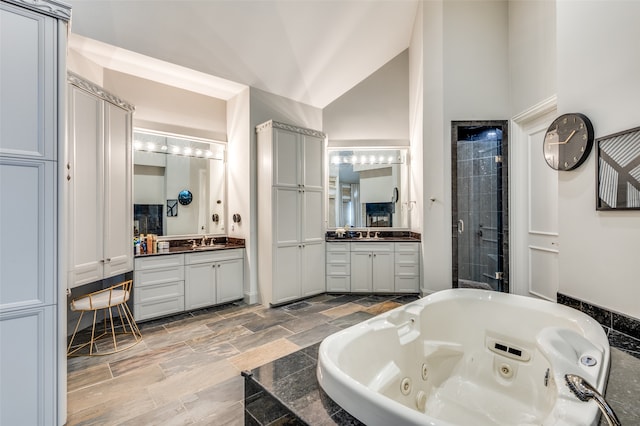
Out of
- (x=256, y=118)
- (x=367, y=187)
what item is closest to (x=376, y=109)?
(x=367, y=187)

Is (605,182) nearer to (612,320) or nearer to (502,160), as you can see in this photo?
(612,320)

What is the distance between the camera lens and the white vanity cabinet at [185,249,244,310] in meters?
3.59

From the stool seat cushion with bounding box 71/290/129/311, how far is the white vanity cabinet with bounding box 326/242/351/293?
2553 mm

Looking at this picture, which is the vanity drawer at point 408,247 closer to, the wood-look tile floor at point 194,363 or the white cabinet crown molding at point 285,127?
the wood-look tile floor at point 194,363

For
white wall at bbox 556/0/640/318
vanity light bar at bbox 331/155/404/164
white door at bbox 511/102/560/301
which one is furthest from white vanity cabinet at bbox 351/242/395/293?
white wall at bbox 556/0/640/318

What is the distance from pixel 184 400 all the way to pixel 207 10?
341 cm

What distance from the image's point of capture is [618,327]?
1.77 metres

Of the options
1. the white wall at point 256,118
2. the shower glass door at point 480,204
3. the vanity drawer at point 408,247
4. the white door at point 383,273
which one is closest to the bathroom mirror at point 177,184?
the white wall at point 256,118

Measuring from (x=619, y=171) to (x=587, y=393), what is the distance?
53.7 inches

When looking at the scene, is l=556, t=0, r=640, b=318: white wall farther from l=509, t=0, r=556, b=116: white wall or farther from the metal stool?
the metal stool

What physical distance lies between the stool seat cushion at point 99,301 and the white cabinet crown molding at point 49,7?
6.96ft

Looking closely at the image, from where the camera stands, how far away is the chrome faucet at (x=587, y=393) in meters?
0.98

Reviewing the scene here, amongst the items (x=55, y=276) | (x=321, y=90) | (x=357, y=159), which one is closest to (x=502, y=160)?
(x=357, y=159)

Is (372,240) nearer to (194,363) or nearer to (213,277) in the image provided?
(213,277)
